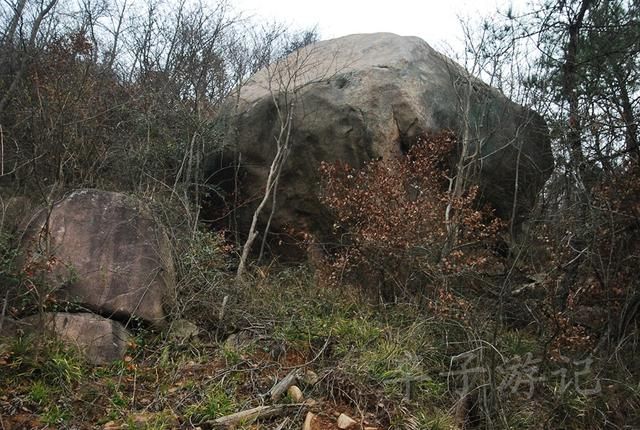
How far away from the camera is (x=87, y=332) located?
553 centimetres

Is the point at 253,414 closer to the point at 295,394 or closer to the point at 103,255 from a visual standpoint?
the point at 295,394

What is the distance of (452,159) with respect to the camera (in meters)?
8.30

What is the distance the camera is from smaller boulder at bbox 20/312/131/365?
5.39 metres

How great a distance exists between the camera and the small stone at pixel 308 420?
4.79 meters

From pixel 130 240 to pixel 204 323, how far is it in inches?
→ 44.3

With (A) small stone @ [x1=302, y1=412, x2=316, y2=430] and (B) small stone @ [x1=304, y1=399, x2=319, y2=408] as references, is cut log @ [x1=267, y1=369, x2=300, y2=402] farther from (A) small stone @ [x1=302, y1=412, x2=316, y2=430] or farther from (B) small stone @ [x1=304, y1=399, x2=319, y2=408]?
(A) small stone @ [x1=302, y1=412, x2=316, y2=430]

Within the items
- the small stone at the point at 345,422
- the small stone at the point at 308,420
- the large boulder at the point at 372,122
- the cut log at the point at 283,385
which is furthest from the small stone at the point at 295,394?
the large boulder at the point at 372,122

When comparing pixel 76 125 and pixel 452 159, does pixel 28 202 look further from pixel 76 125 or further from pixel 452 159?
pixel 452 159

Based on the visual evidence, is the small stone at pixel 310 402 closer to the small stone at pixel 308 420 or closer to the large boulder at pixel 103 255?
the small stone at pixel 308 420

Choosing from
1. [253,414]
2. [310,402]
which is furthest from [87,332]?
[310,402]

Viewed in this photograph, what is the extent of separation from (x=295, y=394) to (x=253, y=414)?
1.35 ft

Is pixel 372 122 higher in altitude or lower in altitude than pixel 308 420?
higher

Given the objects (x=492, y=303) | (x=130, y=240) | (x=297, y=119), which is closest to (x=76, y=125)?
(x=130, y=240)

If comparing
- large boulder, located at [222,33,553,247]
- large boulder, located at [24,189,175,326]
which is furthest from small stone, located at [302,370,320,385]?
large boulder, located at [222,33,553,247]
